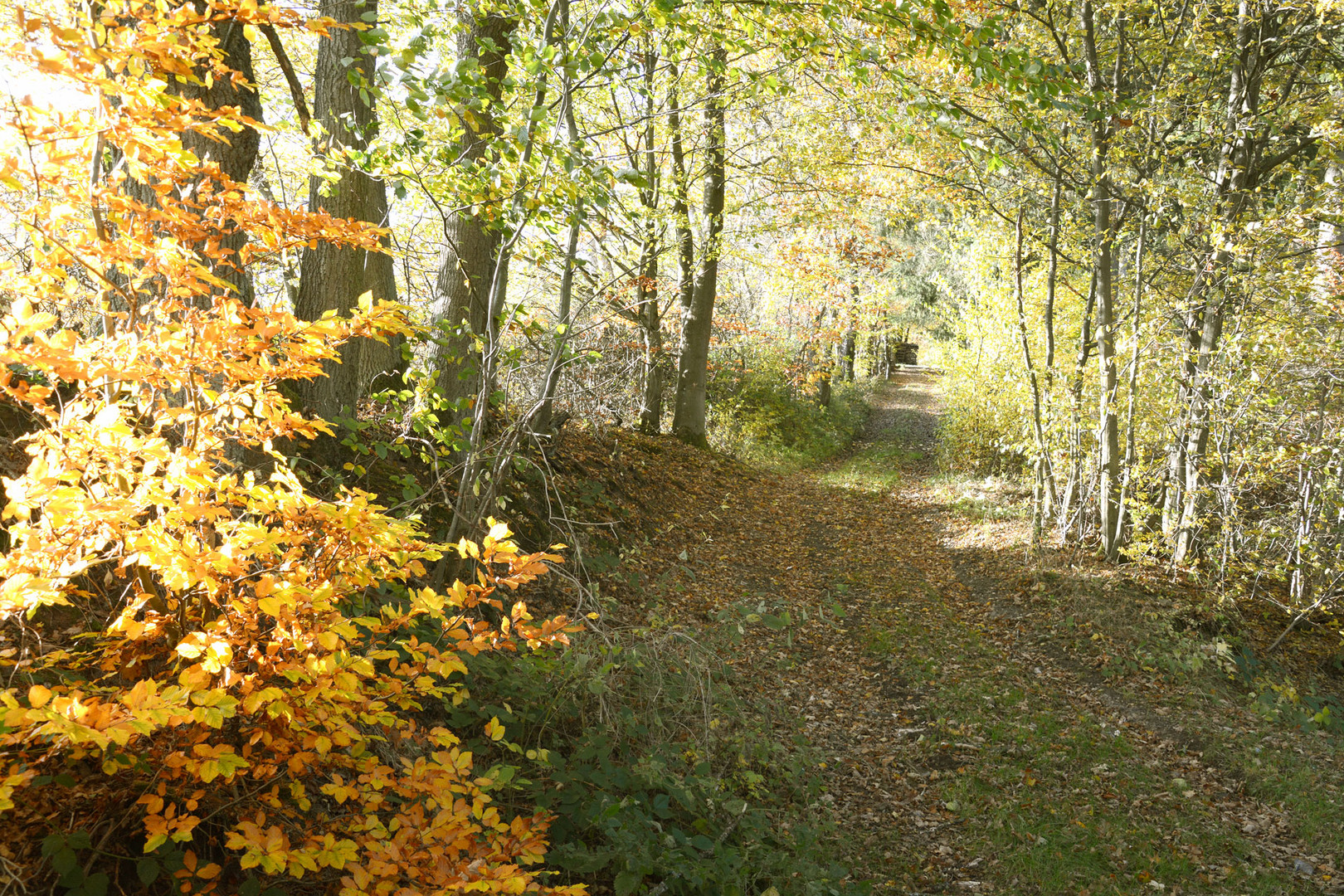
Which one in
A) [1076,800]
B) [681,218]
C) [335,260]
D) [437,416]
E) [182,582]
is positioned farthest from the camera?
[681,218]

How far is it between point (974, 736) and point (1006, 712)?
1.88 feet

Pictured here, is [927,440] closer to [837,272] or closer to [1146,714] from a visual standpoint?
[837,272]

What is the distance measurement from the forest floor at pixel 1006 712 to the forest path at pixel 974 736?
2 cm

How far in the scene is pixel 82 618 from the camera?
2.87 meters

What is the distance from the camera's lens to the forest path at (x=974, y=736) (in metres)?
4.25

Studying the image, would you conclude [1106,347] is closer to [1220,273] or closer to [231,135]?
[1220,273]

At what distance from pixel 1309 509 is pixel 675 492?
6928 millimetres

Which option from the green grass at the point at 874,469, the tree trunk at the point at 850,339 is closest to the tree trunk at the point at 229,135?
the green grass at the point at 874,469

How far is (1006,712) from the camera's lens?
19.4 feet

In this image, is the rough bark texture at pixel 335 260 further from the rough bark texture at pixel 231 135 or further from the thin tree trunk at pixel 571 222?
the thin tree trunk at pixel 571 222

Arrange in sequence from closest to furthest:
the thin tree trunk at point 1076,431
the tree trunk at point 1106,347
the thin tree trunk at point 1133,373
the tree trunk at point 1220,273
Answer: the tree trunk at point 1220,273
the thin tree trunk at point 1133,373
the tree trunk at point 1106,347
the thin tree trunk at point 1076,431

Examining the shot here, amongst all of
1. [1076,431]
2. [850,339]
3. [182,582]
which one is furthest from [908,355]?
[182,582]

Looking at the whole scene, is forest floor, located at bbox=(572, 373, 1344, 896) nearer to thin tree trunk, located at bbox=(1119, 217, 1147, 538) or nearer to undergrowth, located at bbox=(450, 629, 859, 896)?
undergrowth, located at bbox=(450, 629, 859, 896)

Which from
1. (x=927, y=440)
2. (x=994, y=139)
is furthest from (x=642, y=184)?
(x=927, y=440)
